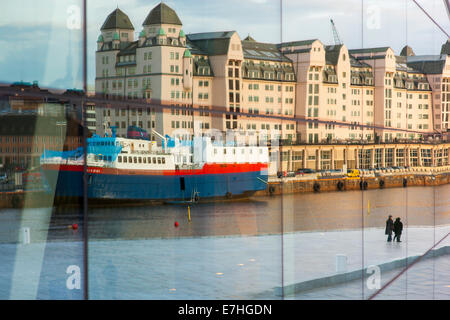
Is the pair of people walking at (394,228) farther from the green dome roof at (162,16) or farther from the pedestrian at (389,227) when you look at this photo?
the green dome roof at (162,16)

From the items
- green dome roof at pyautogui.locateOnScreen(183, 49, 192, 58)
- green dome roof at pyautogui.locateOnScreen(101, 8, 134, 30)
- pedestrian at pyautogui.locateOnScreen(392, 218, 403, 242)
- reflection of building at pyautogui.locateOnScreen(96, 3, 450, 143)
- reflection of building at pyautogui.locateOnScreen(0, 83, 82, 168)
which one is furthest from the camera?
pedestrian at pyautogui.locateOnScreen(392, 218, 403, 242)

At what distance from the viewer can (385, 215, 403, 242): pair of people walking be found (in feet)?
21.4

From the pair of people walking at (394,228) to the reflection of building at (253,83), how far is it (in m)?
0.85

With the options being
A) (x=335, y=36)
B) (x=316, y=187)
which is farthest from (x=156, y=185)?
(x=335, y=36)

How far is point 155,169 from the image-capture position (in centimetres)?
333

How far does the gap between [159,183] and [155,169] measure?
0.09 meters

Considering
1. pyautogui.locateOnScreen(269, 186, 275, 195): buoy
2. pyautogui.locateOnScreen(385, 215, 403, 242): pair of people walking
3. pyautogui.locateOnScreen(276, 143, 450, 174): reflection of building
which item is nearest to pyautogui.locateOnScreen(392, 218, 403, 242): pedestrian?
pyautogui.locateOnScreen(385, 215, 403, 242): pair of people walking

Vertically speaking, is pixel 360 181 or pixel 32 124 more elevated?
pixel 32 124

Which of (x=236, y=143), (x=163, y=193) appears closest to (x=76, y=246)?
(x=163, y=193)

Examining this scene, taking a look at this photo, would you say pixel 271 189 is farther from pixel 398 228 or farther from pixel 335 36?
pixel 398 228

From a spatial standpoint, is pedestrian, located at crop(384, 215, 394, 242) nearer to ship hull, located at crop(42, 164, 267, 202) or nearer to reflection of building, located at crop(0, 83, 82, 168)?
Result: ship hull, located at crop(42, 164, 267, 202)

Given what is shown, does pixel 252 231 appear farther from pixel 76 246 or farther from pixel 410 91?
pixel 410 91

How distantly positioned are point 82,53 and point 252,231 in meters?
1.84

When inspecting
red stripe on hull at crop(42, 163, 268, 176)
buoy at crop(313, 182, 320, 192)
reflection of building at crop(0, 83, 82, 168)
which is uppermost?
reflection of building at crop(0, 83, 82, 168)
